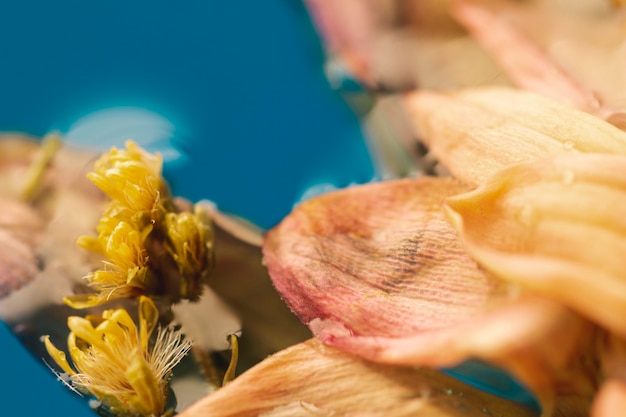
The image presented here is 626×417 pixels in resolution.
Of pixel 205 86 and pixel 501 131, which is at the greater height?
pixel 205 86

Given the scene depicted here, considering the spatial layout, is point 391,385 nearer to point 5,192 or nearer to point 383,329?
point 383,329

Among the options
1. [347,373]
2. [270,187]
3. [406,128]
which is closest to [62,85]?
[270,187]

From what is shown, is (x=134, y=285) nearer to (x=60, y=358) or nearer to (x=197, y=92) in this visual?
(x=60, y=358)

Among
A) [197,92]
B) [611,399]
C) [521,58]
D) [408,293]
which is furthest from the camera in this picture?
[197,92]

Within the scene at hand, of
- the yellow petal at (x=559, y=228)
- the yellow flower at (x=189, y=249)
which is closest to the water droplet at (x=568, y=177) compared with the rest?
the yellow petal at (x=559, y=228)

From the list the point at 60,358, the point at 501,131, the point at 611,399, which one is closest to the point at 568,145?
the point at 501,131

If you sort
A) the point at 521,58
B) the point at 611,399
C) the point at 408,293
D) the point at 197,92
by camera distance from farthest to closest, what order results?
the point at 197,92, the point at 521,58, the point at 408,293, the point at 611,399
